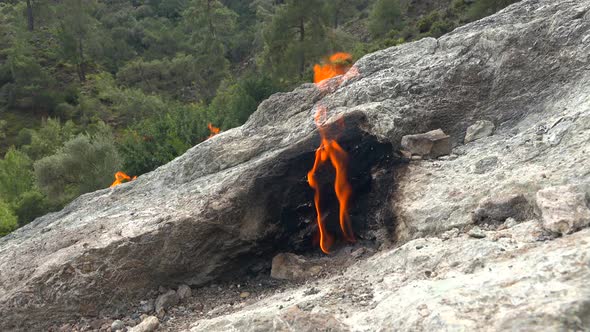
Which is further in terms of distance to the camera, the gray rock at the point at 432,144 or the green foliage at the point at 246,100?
the green foliage at the point at 246,100

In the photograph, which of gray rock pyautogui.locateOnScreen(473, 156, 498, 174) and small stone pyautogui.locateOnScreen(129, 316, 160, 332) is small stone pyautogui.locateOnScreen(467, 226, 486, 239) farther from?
small stone pyautogui.locateOnScreen(129, 316, 160, 332)

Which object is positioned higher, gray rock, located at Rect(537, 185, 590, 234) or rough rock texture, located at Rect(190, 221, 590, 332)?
gray rock, located at Rect(537, 185, 590, 234)

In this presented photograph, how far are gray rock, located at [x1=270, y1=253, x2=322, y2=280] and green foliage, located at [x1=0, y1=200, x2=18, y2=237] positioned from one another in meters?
18.0

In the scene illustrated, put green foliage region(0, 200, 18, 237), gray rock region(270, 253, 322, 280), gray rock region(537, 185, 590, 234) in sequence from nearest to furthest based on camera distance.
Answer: gray rock region(537, 185, 590, 234)
gray rock region(270, 253, 322, 280)
green foliage region(0, 200, 18, 237)

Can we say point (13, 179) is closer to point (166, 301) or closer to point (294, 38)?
point (294, 38)

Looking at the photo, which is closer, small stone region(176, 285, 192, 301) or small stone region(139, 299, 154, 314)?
small stone region(139, 299, 154, 314)

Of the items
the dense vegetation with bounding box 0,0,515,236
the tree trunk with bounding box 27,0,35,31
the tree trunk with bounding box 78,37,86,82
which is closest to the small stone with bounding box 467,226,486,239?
the dense vegetation with bounding box 0,0,515,236

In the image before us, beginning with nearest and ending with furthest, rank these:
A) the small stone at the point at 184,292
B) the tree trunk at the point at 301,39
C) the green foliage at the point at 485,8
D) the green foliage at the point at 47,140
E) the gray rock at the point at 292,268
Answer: the gray rock at the point at 292,268, the small stone at the point at 184,292, the green foliage at the point at 485,8, the tree trunk at the point at 301,39, the green foliage at the point at 47,140

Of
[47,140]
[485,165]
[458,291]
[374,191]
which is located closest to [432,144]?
[485,165]

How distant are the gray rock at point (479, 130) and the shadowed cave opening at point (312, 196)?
1.21 metres

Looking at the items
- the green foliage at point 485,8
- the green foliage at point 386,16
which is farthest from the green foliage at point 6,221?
the green foliage at point 386,16

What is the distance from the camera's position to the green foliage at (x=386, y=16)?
151 feet

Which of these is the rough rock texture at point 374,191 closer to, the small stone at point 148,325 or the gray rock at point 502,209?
the gray rock at point 502,209

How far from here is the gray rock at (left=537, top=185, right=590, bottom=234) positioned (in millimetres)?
4734
